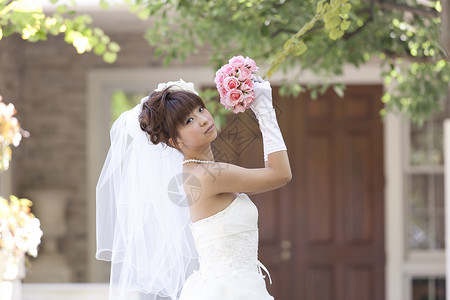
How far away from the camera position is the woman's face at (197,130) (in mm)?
2545

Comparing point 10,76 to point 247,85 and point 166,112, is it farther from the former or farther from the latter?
point 247,85

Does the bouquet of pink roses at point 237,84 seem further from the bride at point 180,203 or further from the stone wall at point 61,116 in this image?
the stone wall at point 61,116

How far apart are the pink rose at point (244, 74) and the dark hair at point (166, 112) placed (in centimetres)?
17

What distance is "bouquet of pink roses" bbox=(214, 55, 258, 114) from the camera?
8.15 ft

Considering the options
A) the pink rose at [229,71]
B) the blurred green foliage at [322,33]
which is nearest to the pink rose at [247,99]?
the pink rose at [229,71]

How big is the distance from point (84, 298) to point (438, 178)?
11.8 ft

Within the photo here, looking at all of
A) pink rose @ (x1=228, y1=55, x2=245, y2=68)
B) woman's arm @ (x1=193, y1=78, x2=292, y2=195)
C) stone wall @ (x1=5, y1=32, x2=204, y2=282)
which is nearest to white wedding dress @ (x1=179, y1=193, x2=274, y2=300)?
woman's arm @ (x1=193, y1=78, x2=292, y2=195)

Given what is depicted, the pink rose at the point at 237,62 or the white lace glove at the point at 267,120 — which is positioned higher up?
the pink rose at the point at 237,62

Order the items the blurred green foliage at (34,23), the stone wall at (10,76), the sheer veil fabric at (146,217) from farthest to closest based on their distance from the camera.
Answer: the stone wall at (10,76)
the blurred green foliage at (34,23)
the sheer veil fabric at (146,217)

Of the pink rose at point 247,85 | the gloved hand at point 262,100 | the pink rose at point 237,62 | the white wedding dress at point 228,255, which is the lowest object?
the white wedding dress at point 228,255

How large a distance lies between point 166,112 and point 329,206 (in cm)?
428

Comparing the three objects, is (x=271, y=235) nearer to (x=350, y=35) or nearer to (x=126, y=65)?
(x=126, y=65)

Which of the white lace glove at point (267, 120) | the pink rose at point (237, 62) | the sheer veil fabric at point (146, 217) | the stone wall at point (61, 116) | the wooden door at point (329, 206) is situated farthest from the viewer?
the stone wall at point (61, 116)

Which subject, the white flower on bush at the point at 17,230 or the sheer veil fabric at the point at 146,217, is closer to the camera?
the sheer veil fabric at the point at 146,217
